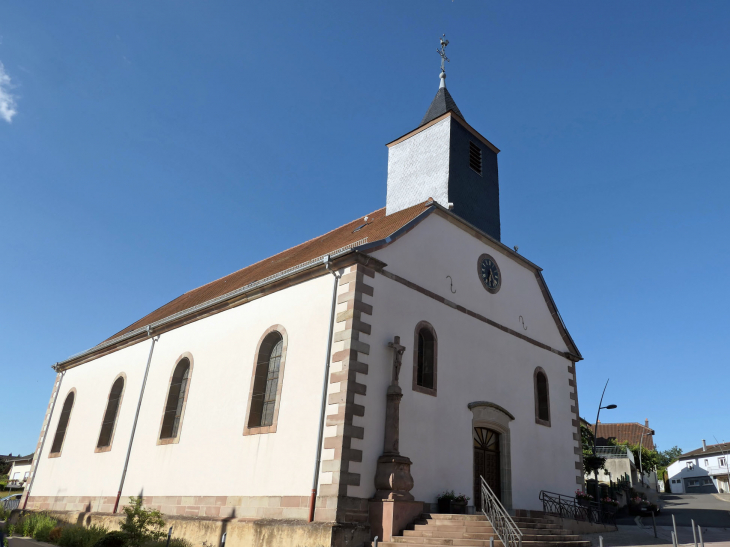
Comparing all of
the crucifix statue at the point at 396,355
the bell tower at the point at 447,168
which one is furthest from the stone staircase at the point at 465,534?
the bell tower at the point at 447,168

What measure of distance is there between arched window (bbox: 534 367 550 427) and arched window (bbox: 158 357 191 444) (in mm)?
10078

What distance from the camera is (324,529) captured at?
1049cm

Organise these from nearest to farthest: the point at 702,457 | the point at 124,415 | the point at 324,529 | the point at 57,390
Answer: the point at 324,529, the point at 124,415, the point at 57,390, the point at 702,457


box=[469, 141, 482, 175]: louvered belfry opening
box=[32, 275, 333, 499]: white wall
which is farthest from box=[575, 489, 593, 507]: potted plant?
box=[469, 141, 482, 175]: louvered belfry opening

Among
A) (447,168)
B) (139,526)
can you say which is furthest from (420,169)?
(139,526)

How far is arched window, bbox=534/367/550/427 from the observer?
1698cm

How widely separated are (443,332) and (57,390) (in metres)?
18.4

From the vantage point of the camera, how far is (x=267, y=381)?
46.0 feet

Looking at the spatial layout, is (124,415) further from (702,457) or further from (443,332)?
(702,457)

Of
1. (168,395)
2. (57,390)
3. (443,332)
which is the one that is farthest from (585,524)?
(57,390)

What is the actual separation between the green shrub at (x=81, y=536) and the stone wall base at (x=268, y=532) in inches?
62.5

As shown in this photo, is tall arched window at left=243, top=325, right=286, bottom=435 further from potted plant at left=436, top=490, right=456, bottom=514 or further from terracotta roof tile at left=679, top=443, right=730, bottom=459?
terracotta roof tile at left=679, top=443, right=730, bottom=459

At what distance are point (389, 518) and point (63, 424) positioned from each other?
1728 centimetres

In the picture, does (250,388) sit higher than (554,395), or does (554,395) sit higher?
(554,395)
